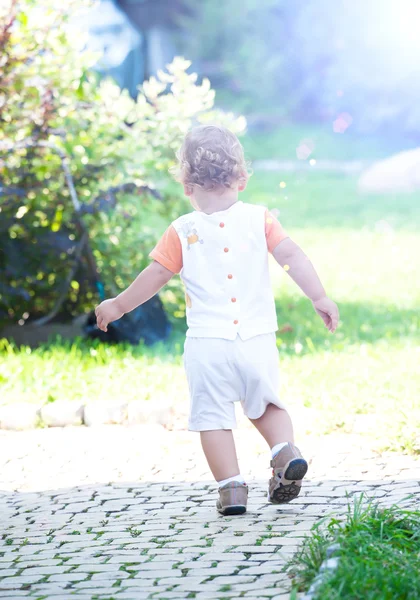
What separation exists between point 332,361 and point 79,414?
5.37ft

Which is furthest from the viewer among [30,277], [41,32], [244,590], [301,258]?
[30,277]

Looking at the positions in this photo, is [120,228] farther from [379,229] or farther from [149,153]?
[379,229]

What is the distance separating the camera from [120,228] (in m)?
7.31

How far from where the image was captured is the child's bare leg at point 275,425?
3.49 metres

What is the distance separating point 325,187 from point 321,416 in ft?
38.6

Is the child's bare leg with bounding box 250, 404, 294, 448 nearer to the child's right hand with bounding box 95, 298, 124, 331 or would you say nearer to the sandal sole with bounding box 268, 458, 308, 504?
the sandal sole with bounding box 268, 458, 308, 504

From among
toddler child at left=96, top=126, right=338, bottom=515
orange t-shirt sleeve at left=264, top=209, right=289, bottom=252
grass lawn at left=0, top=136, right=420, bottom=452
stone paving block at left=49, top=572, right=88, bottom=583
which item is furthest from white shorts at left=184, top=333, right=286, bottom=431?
grass lawn at left=0, top=136, right=420, bottom=452

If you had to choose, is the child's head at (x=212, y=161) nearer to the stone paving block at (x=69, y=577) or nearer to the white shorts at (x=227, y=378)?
the white shorts at (x=227, y=378)

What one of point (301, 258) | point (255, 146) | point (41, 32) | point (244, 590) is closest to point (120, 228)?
point (41, 32)

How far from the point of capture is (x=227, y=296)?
3486 millimetres

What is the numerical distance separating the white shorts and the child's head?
0.57 m

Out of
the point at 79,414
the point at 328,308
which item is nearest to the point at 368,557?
the point at 328,308

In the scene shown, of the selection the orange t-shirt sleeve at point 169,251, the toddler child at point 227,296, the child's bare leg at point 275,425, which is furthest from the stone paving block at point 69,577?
the orange t-shirt sleeve at point 169,251

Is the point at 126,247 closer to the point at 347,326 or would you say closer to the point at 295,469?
the point at 347,326
